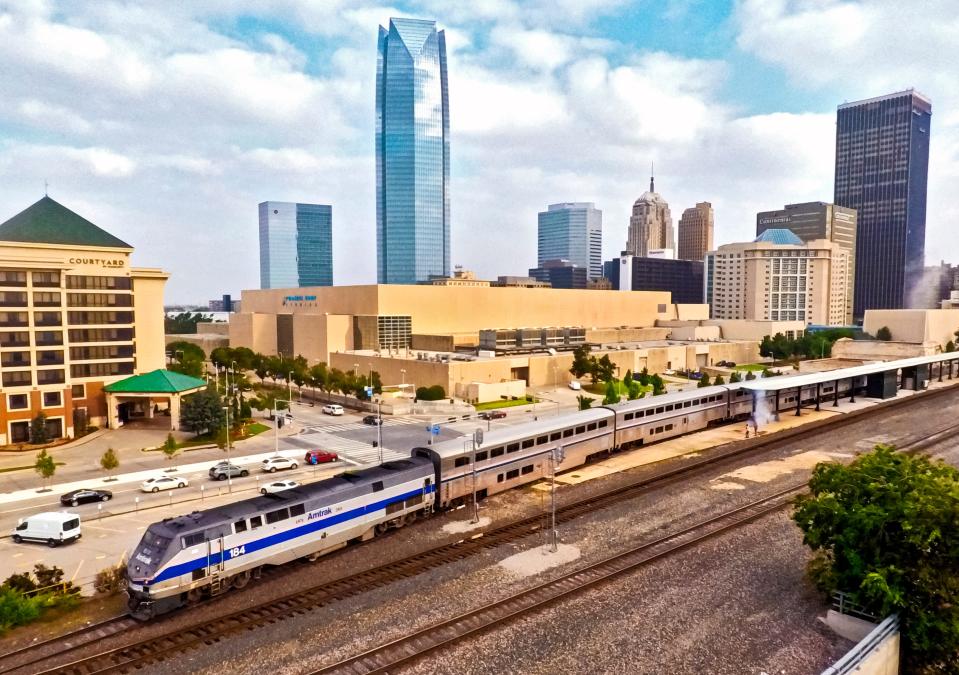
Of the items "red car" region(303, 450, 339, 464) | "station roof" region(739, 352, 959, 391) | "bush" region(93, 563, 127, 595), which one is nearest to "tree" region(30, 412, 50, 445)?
"red car" region(303, 450, 339, 464)

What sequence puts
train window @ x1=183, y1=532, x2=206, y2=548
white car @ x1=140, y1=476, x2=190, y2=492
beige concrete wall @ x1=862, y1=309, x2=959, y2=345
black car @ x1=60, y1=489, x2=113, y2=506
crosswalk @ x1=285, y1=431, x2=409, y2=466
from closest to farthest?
train window @ x1=183, y1=532, x2=206, y2=548, black car @ x1=60, y1=489, x2=113, y2=506, white car @ x1=140, y1=476, x2=190, y2=492, crosswalk @ x1=285, y1=431, x2=409, y2=466, beige concrete wall @ x1=862, y1=309, x2=959, y2=345

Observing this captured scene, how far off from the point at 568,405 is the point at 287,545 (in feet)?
185

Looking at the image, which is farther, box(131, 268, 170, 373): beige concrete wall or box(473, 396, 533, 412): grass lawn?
box(473, 396, 533, 412): grass lawn

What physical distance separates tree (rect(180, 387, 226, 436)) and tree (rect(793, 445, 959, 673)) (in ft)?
168

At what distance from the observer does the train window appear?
68.7 feet

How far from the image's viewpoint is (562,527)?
3033 centimetres

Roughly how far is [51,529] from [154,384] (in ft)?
114

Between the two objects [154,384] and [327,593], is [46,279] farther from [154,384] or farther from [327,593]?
[327,593]

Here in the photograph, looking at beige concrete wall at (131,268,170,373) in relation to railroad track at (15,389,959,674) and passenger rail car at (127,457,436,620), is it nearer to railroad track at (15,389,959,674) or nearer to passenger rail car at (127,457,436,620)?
passenger rail car at (127,457,436,620)

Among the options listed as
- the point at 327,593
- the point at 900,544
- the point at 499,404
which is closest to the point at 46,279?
the point at 499,404

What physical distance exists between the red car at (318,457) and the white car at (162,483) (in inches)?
368

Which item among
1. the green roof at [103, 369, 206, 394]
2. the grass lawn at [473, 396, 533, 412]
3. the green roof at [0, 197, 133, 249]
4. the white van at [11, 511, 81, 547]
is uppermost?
the green roof at [0, 197, 133, 249]

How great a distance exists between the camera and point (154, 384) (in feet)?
202

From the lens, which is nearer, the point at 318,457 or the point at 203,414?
the point at 318,457
